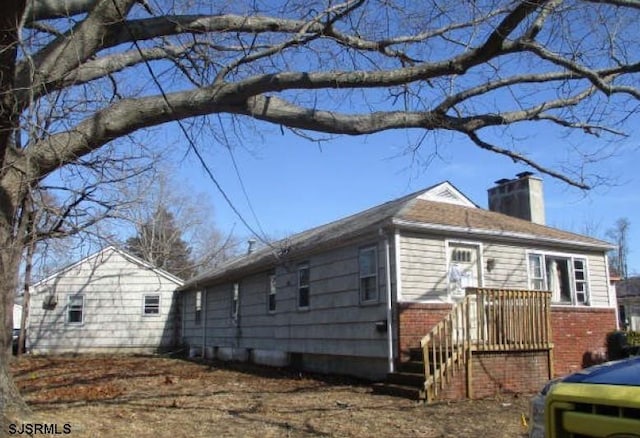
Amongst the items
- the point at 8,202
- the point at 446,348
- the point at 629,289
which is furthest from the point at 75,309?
the point at 629,289

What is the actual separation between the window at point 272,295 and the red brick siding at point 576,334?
26.9 ft

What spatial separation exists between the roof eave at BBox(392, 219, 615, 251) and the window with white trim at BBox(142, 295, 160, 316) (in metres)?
19.5

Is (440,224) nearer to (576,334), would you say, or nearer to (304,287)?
(304,287)

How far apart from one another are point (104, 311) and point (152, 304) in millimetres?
2189

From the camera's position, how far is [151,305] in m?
30.3

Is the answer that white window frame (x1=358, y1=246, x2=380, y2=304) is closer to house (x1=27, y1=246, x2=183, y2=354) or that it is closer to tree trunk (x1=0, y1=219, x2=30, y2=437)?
tree trunk (x1=0, y1=219, x2=30, y2=437)

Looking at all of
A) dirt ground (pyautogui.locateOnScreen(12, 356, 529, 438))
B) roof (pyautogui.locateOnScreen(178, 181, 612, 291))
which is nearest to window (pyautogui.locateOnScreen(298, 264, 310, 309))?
roof (pyautogui.locateOnScreen(178, 181, 612, 291))

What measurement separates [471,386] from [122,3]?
29.8 ft

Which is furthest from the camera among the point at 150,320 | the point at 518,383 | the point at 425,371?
the point at 150,320

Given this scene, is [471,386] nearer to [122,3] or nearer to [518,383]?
[518,383]

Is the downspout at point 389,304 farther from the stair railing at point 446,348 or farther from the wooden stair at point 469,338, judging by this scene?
the stair railing at point 446,348

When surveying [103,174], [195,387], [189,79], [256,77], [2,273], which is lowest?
[195,387]

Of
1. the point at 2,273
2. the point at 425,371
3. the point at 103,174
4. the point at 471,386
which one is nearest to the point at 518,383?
the point at 471,386

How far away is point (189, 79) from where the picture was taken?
9.51 metres
